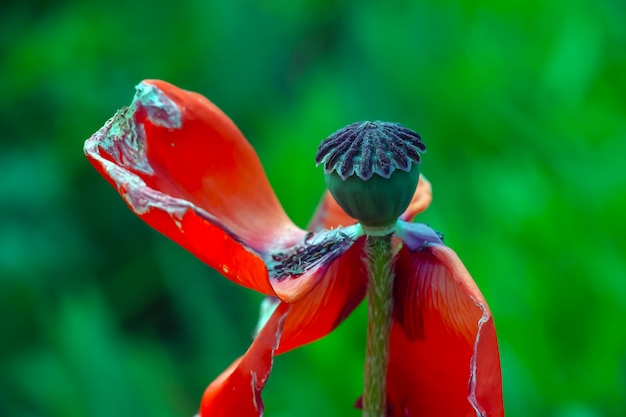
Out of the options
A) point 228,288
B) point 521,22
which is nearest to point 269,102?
point 228,288

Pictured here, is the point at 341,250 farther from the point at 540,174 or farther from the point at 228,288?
the point at 228,288

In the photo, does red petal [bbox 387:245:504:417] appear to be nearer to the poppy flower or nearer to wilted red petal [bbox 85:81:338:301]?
the poppy flower

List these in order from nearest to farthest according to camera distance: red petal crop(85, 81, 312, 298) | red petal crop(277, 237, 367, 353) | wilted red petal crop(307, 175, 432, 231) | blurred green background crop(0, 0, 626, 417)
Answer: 1. red petal crop(85, 81, 312, 298)
2. red petal crop(277, 237, 367, 353)
3. wilted red petal crop(307, 175, 432, 231)
4. blurred green background crop(0, 0, 626, 417)

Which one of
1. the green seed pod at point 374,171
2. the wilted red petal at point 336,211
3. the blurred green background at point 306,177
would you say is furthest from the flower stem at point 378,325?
the blurred green background at point 306,177

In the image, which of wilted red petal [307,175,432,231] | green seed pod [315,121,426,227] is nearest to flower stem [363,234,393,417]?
green seed pod [315,121,426,227]

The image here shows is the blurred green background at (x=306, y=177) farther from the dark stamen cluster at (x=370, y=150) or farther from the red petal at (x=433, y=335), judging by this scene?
the dark stamen cluster at (x=370, y=150)

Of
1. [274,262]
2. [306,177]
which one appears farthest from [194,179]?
[306,177]
